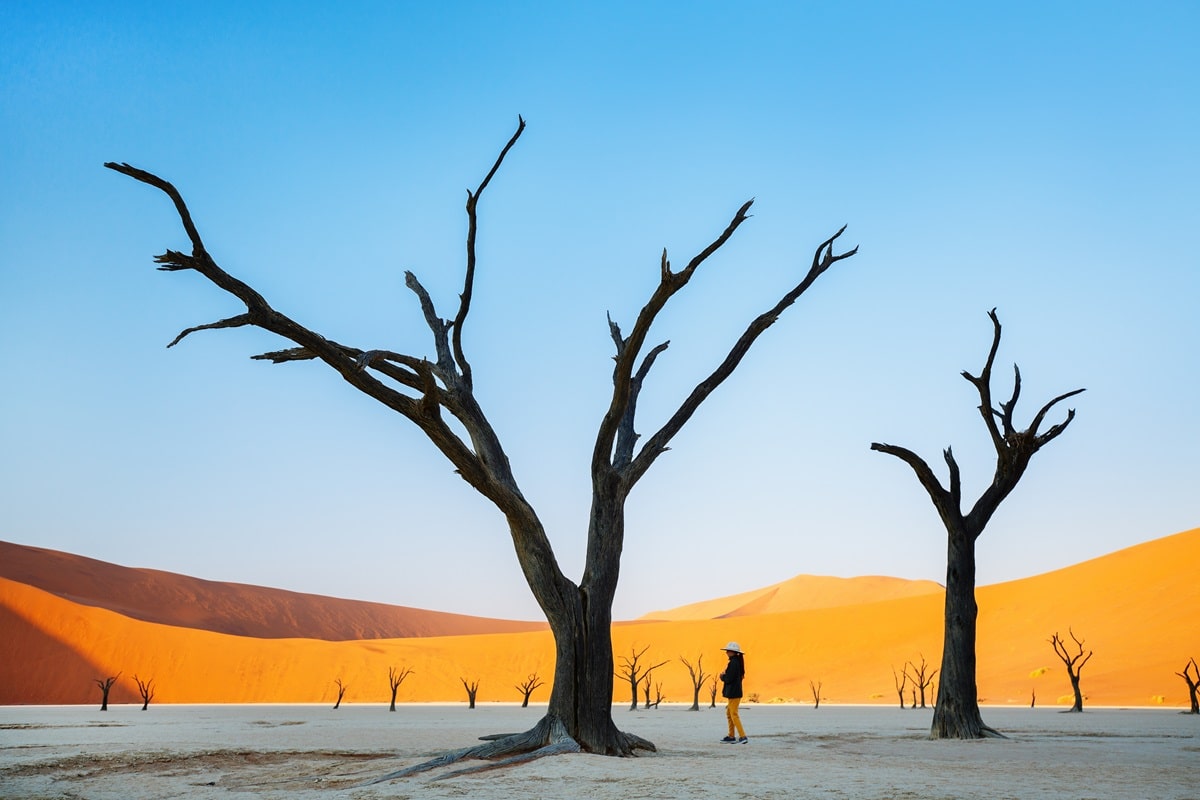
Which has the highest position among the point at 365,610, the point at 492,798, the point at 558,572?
the point at 365,610

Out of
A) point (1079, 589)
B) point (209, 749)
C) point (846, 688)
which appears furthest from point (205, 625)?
point (209, 749)

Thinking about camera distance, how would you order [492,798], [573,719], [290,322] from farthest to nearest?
[573,719] → [290,322] → [492,798]

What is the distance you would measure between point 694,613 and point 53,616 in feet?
371

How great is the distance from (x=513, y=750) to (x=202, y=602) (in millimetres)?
89815

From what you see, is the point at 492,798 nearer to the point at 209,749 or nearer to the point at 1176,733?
the point at 209,749

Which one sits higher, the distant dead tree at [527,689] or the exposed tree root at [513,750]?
the distant dead tree at [527,689]

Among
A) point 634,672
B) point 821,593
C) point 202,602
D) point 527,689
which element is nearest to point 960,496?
point 634,672

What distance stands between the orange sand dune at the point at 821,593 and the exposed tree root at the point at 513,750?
352 feet

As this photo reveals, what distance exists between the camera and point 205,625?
87688mm

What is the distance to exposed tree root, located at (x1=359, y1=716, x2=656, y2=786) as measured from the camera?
389 inches

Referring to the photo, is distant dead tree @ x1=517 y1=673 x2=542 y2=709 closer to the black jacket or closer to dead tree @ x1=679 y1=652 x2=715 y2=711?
dead tree @ x1=679 y1=652 x2=715 y2=711

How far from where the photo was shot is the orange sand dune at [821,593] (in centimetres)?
12281

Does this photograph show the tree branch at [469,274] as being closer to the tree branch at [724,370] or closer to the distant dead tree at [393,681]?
the tree branch at [724,370]

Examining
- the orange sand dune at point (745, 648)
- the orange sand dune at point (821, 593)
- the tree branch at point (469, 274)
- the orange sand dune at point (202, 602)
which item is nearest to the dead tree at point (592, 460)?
the tree branch at point (469, 274)
